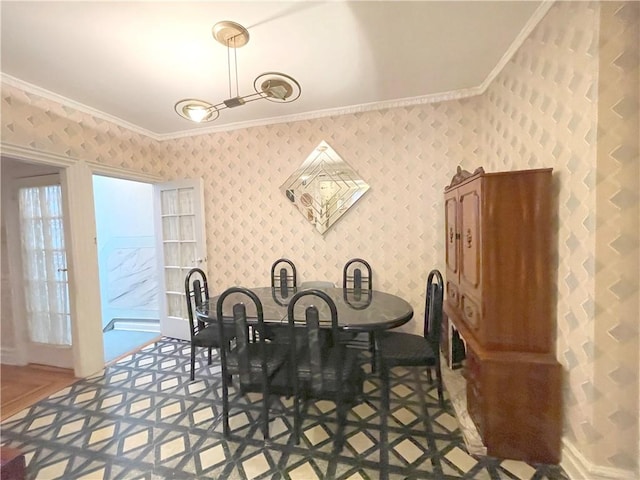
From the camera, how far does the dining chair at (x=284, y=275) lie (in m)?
3.21

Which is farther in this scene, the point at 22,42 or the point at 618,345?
the point at 22,42

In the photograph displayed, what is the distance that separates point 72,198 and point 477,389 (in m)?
3.73

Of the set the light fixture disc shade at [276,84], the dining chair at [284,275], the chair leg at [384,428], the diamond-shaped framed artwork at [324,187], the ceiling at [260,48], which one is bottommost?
the chair leg at [384,428]

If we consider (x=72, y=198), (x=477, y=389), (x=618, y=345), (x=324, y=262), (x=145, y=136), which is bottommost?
(x=477, y=389)

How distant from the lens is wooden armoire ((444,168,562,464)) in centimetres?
160

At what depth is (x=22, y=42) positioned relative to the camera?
1876 mm

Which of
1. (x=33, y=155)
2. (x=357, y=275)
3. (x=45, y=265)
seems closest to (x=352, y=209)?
(x=357, y=275)

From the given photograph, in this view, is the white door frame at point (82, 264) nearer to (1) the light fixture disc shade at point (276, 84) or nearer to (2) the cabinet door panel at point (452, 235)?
(1) the light fixture disc shade at point (276, 84)

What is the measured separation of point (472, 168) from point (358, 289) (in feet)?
5.50

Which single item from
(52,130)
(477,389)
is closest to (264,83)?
(52,130)

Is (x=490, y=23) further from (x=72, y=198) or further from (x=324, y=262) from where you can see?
(x=72, y=198)

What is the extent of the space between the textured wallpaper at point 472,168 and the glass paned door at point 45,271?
74cm

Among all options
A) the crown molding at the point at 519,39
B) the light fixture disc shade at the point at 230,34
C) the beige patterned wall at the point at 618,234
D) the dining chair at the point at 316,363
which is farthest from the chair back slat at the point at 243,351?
the crown molding at the point at 519,39

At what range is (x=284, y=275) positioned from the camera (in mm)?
3230
